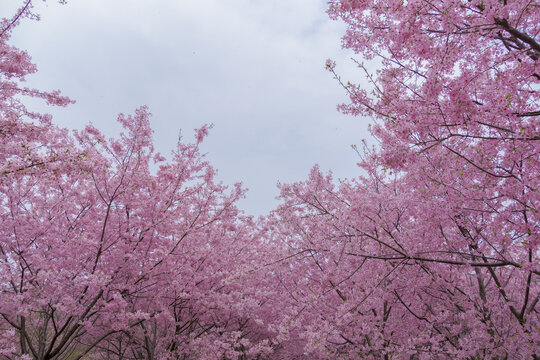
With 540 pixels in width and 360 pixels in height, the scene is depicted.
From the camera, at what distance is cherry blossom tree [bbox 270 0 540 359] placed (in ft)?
13.7

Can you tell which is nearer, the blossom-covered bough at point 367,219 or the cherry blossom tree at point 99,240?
the blossom-covered bough at point 367,219

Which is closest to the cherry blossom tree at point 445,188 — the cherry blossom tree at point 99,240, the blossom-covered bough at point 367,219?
the blossom-covered bough at point 367,219

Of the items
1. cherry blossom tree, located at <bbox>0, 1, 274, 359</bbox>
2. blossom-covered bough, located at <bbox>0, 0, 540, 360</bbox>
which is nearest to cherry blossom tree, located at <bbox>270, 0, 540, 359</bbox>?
blossom-covered bough, located at <bbox>0, 0, 540, 360</bbox>

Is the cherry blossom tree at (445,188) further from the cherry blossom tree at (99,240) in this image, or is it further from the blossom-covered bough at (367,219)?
the cherry blossom tree at (99,240)

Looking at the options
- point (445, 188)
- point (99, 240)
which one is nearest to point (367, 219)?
point (445, 188)

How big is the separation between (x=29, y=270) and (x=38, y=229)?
98cm

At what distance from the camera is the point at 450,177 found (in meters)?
5.91

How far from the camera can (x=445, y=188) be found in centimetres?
567

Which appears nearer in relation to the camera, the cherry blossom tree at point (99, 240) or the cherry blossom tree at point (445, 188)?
the cherry blossom tree at point (445, 188)

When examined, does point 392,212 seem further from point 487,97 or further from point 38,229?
point 38,229

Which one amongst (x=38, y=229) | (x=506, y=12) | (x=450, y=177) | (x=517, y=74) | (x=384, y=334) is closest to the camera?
(x=506, y=12)

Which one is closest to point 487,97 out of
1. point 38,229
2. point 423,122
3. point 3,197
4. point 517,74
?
point 517,74

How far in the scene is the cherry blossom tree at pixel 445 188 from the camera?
4.18m

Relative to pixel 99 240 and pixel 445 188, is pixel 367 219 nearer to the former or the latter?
pixel 445 188
